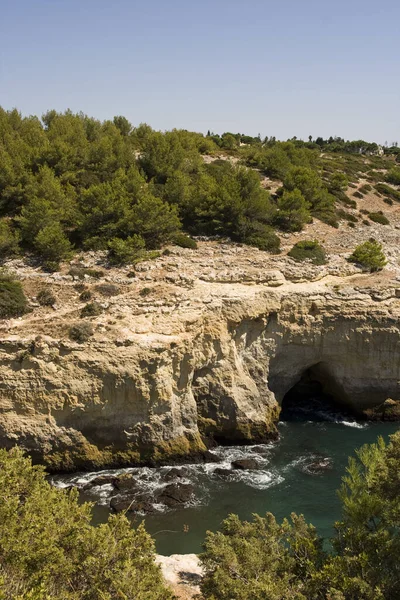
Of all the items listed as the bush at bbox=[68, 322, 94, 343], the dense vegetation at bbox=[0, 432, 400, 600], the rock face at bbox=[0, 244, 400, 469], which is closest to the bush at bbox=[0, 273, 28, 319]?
the rock face at bbox=[0, 244, 400, 469]

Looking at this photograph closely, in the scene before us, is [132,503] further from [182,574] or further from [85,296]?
[85,296]

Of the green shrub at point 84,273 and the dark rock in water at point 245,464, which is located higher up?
the green shrub at point 84,273

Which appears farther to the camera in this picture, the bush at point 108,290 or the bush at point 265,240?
the bush at point 265,240

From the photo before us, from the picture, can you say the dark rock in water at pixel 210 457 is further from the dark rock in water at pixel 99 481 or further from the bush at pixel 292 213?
the bush at pixel 292 213

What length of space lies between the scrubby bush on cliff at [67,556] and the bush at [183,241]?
19415 mm

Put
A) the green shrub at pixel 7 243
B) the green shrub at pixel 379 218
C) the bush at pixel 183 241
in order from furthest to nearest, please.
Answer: the green shrub at pixel 379 218 < the bush at pixel 183 241 < the green shrub at pixel 7 243

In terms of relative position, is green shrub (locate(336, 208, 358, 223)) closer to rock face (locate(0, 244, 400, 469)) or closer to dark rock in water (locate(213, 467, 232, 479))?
rock face (locate(0, 244, 400, 469))

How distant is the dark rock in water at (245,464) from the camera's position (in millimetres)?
22531

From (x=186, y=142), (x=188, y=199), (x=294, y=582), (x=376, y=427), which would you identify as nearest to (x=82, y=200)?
(x=188, y=199)

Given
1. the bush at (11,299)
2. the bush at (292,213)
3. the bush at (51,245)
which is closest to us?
the bush at (11,299)

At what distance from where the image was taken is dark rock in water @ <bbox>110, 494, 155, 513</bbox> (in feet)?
63.3

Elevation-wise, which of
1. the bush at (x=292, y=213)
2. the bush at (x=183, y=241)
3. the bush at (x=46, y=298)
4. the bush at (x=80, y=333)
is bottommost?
the bush at (x=80, y=333)

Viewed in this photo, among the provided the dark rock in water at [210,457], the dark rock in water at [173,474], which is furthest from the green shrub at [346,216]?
the dark rock in water at [173,474]

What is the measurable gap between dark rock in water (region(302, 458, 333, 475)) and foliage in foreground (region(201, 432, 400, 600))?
30.8 feet
